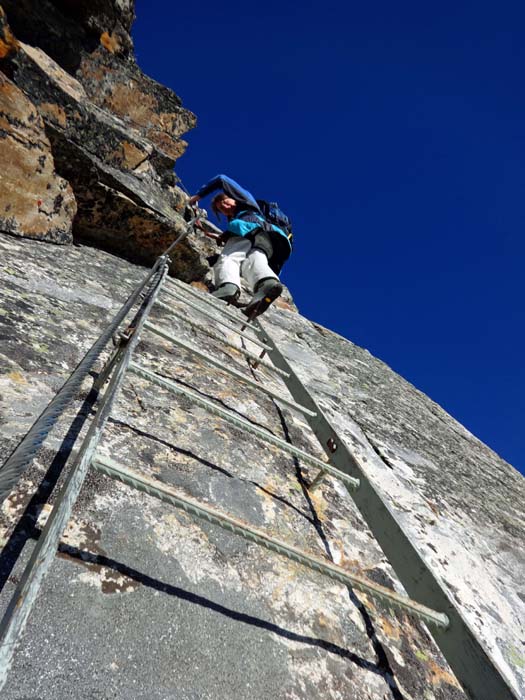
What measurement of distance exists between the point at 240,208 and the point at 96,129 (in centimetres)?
210

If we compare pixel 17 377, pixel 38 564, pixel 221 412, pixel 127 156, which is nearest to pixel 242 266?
pixel 127 156

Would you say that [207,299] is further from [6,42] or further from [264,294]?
[6,42]

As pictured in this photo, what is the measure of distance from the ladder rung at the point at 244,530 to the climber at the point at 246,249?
361cm

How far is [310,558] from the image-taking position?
128 cm

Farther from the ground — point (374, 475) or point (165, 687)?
point (374, 475)

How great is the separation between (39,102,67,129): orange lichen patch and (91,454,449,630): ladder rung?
155 inches

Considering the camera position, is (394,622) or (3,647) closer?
(3,647)

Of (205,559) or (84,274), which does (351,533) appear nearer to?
(205,559)

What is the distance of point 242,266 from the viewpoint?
5.13 meters

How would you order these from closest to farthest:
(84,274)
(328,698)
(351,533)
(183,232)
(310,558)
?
(328,698)
(310,558)
(351,533)
(84,274)
(183,232)

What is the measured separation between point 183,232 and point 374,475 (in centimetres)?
345

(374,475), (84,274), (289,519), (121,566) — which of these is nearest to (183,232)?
(84,274)

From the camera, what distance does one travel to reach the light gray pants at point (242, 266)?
4938 mm

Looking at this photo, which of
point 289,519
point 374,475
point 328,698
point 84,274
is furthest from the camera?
point 84,274
